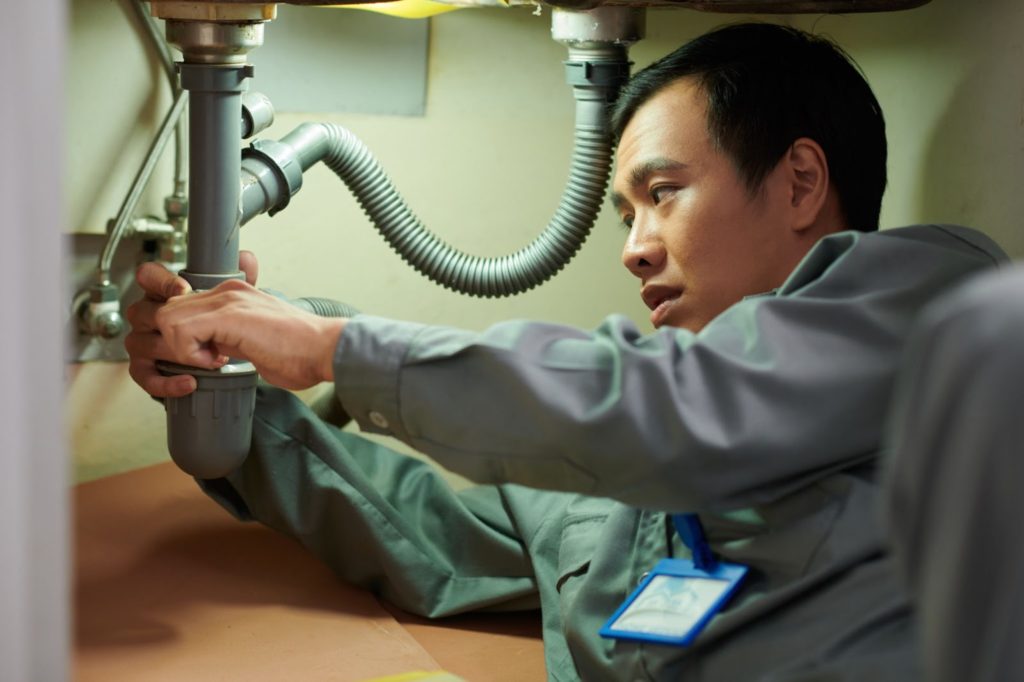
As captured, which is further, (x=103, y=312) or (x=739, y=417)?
(x=103, y=312)

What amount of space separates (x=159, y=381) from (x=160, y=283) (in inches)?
3.6

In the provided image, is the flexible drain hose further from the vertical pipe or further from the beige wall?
the vertical pipe

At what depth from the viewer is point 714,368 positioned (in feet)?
2.81

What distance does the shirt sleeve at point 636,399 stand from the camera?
0.84m

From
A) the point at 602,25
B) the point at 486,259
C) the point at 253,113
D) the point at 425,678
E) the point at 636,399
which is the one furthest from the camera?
the point at 486,259

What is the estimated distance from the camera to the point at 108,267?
147cm

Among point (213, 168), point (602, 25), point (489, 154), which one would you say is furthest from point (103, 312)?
point (602, 25)

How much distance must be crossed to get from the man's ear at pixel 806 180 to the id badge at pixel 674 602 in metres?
0.36

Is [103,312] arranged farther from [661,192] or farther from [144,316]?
[661,192]

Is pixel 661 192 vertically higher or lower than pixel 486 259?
higher

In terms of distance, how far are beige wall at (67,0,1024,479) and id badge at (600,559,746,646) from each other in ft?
1.67

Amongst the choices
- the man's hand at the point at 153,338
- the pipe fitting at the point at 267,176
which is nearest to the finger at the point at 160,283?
the man's hand at the point at 153,338

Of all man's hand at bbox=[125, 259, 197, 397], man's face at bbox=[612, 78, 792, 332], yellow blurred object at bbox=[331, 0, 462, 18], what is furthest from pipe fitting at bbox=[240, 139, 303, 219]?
man's face at bbox=[612, 78, 792, 332]

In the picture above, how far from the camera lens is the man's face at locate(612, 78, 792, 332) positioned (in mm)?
1157
